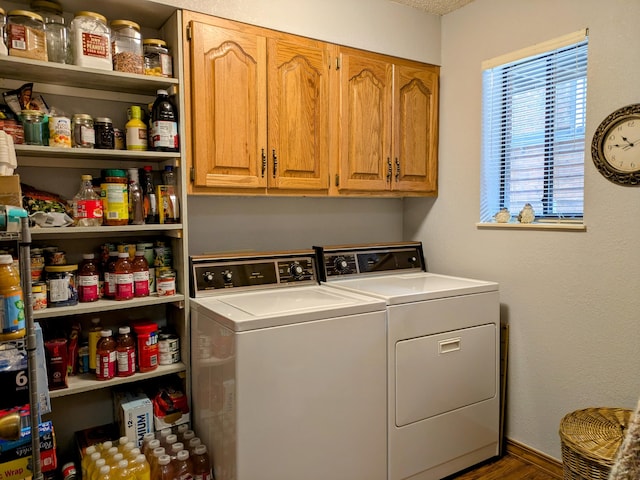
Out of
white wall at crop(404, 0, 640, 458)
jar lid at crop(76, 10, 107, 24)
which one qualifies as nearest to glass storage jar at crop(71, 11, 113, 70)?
jar lid at crop(76, 10, 107, 24)

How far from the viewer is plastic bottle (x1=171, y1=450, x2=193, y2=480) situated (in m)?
1.78

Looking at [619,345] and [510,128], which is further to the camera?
[510,128]

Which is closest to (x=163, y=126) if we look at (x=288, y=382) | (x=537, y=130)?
(x=288, y=382)

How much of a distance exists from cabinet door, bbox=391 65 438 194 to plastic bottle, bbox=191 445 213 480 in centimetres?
164

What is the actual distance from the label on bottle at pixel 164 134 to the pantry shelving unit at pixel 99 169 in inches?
1.3

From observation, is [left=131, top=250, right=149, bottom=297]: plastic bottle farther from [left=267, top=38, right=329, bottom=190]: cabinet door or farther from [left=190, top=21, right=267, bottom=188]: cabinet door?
[left=267, top=38, right=329, bottom=190]: cabinet door

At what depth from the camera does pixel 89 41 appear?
1748mm

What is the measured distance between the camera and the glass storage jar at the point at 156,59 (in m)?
1.92

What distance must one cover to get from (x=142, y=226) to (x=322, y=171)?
92 centimetres

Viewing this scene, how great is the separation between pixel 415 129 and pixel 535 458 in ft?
6.12

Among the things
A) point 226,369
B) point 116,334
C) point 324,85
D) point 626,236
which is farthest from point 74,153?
point 626,236

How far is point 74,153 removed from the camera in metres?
1.74

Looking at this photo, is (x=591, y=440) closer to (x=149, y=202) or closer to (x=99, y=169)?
(x=149, y=202)

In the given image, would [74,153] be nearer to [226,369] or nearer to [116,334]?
[116,334]
